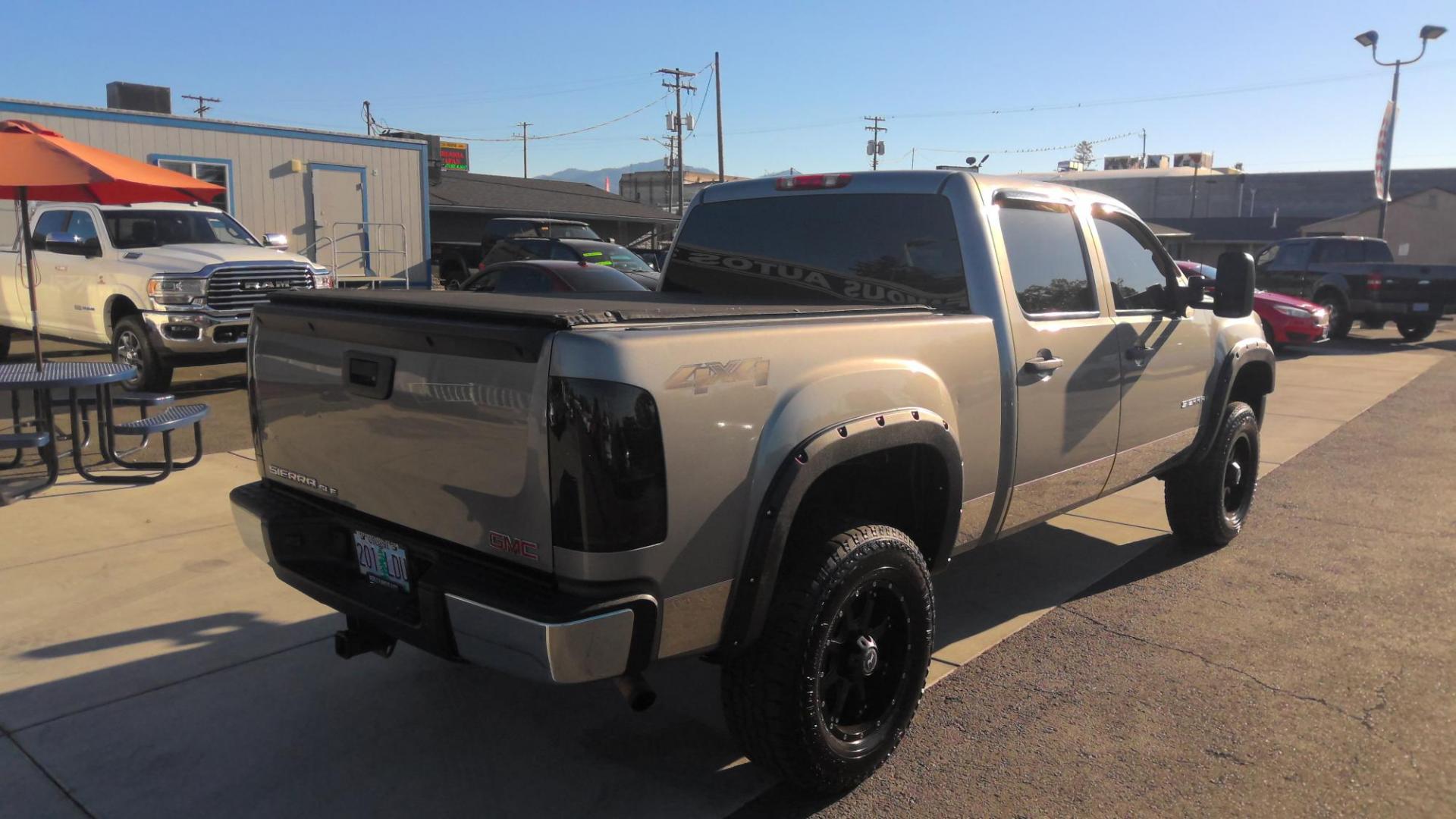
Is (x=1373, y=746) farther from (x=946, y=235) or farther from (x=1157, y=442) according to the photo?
(x=946, y=235)

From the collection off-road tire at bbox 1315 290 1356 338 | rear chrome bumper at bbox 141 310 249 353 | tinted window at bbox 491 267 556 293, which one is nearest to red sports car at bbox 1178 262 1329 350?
off-road tire at bbox 1315 290 1356 338

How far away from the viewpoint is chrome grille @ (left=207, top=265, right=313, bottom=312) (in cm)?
984

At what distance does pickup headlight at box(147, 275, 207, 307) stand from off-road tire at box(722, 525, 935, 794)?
8551 millimetres

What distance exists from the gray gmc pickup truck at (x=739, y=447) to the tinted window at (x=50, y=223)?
9641mm

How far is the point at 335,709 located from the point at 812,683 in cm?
182

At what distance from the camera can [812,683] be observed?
2938mm

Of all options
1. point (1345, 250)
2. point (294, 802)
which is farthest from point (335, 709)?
point (1345, 250)

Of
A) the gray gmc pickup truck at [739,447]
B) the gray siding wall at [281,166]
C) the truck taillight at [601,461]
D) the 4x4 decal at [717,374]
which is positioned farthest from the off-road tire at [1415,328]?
the truck taillight at [601,461]

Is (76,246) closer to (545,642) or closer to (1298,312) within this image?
(545,642)

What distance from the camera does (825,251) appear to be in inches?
168

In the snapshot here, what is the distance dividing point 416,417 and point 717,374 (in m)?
0.85

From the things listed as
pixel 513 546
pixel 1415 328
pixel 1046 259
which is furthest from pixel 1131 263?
pixel 1415 328

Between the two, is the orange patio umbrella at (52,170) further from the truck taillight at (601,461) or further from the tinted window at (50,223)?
the truck taillight at (601,461)

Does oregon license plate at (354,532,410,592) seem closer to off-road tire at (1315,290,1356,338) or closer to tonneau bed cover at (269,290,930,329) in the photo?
tonneau bed cover at (269,290,930,329)
